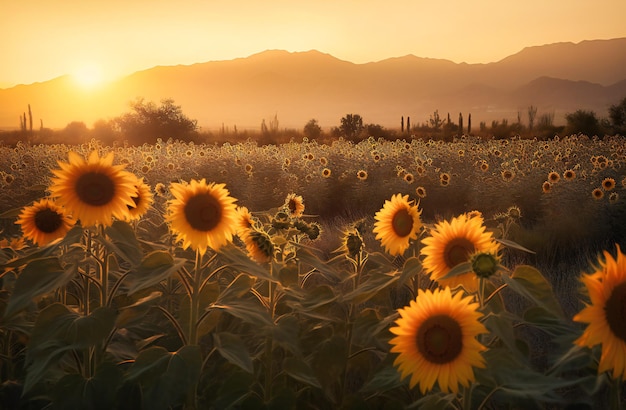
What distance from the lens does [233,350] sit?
92.7 inches

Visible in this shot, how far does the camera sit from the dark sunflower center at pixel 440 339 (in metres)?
2.00

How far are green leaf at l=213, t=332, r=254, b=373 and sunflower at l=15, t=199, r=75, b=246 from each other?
1037 millimetres

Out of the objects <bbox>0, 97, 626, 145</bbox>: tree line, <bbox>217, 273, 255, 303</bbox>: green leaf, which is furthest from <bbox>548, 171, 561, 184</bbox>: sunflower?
<bbox>0, 97, 626, 145</bbox>: tree line

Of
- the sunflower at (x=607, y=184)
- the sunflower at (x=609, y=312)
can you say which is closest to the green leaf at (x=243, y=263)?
the sunflower at (x=609, y=312)

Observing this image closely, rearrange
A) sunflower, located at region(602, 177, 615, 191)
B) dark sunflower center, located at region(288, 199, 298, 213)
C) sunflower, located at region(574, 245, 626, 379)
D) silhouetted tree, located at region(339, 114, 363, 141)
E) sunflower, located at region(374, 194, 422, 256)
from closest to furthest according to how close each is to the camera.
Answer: sunflower, located at region(574, 245, 626, 379)
sunflower, located at region(374, 194, 422, 256)
dark sunflower center, located at region(288, 199, 298, 213)
sunflower, located at region(602, 177, 615, 191)
silhouetted tree, located at region(339, 114, 363, 141)

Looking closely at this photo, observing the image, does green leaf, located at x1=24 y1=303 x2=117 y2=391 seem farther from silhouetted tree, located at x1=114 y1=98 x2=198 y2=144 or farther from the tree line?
silhouetted tree, located at x1=114 y1=98 x2=198 y2=144

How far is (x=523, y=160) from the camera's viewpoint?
12609mm

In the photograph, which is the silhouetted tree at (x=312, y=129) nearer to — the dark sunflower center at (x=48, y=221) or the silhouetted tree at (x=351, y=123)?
the silhouetted tree at (x=351, y=123)

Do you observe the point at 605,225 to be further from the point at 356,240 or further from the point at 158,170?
the point at 158,170

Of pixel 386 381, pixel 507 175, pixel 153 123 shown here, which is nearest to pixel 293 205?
pixel 386 381

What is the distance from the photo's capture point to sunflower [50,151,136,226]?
8.07ft

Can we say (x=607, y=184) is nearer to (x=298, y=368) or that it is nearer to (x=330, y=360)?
(x=330, y=360)

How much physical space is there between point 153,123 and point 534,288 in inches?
1597

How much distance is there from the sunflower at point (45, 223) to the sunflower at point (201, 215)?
2.46 feet
